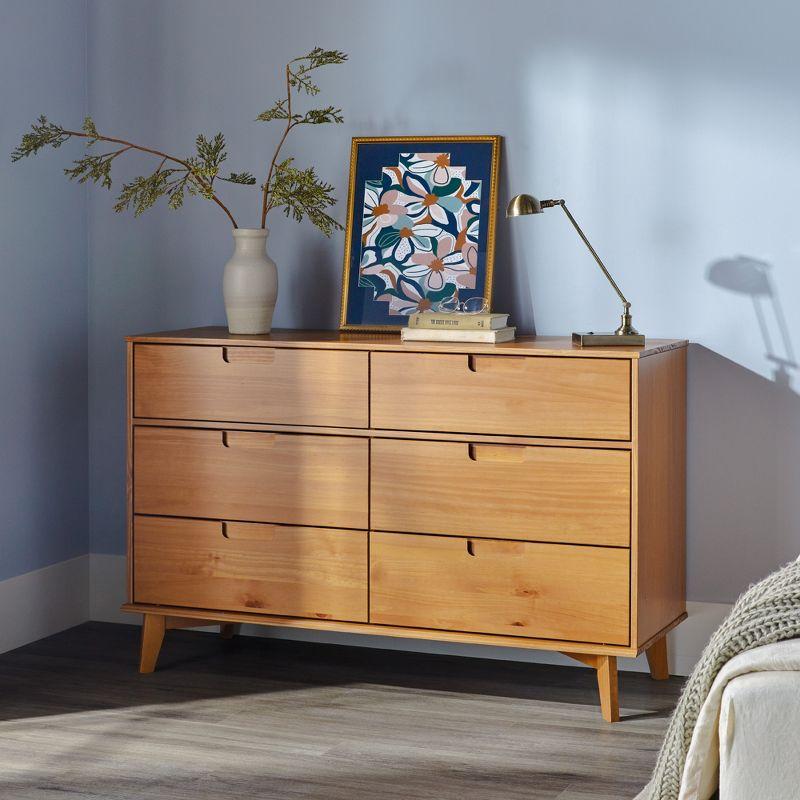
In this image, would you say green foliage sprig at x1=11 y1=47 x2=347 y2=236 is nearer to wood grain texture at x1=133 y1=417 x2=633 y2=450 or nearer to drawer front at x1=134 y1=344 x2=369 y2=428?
drawer front at x1=134 y1=344 x2=369 y2=428

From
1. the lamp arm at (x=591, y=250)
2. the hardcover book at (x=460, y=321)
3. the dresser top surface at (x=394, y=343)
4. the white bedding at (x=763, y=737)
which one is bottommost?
the white bedding at (x=763, y=737)

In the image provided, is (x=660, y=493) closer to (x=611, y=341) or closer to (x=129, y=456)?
(x=611, y=341)

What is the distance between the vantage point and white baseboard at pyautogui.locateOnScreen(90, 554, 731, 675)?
3016 millimetres

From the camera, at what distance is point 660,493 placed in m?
2.79

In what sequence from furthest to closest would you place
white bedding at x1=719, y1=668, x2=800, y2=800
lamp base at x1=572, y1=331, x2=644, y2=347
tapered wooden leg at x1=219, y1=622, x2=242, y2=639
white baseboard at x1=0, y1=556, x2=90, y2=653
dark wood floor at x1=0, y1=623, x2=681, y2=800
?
1. tapered wooden leg at x1=219, y1=622, x2=242, y2=639
2. white baseboard at x1=0, y1=556, x2=90, y2=653
3. lamp base at x1=572, y1=331, x2=644, y2=347
4. dark wood floor at x1=0, y1=623, x2=681, y2=800
5. white bedding at x1=719, y1=668, x2=800, y2=800

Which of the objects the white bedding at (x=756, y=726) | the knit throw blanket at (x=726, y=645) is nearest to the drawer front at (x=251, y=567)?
→ the knit throw blanket at (x=726, y=645)

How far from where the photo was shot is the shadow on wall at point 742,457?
9.57 feet

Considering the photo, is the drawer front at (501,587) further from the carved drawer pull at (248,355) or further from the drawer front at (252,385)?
the carved drawer pull at (248,355)

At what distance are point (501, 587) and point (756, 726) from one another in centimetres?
154

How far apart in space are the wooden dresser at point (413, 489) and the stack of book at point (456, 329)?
4cm

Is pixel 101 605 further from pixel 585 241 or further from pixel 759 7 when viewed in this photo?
pixel 759 7

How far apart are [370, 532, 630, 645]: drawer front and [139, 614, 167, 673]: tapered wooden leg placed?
56 cm

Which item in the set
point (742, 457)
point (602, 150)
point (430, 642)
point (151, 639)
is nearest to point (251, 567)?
point (151, 639)

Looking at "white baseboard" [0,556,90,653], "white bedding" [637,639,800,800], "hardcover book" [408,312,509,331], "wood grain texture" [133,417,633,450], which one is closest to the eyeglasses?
"hardcover book" [408,312,509,331]
